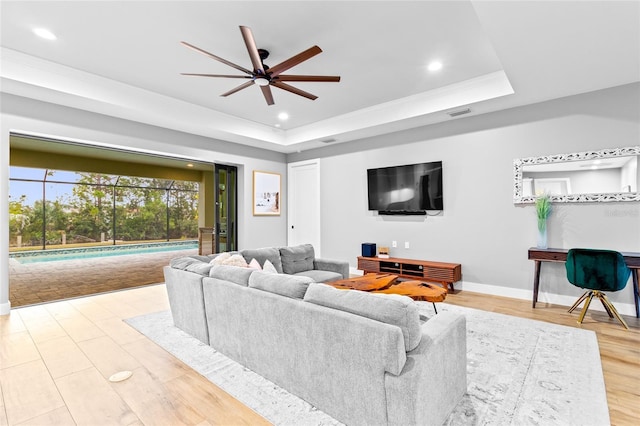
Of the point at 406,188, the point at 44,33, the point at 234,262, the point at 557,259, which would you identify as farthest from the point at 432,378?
the point at 44,33

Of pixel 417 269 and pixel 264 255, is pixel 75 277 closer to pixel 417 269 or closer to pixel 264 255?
pixel 264 255

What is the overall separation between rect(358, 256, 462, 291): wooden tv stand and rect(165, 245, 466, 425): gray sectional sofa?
2743 mm

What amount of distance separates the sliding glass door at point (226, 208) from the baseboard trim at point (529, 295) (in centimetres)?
→ 431

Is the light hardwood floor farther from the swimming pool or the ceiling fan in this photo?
the swimming pool

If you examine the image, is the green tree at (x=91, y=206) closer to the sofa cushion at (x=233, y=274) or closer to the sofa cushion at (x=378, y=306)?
the sofa cushion at (x=233, y=274)

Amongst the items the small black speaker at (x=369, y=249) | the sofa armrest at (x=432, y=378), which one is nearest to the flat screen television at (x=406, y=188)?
the small black speaker at (x=369, y=249)

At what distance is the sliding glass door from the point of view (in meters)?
6.36

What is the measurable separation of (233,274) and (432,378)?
1.63 m

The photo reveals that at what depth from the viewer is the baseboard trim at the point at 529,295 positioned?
142 inches

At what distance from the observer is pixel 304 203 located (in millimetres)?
6941

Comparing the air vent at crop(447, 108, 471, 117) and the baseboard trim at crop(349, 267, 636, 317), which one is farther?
the air vent at crop(447, 108, 471, 117)

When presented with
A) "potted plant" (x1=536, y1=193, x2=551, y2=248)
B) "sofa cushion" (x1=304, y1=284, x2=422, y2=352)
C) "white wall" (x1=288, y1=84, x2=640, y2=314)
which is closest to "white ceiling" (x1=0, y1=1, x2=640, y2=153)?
"white wall" (x1=288, y1=84, x2=640, y2=314)

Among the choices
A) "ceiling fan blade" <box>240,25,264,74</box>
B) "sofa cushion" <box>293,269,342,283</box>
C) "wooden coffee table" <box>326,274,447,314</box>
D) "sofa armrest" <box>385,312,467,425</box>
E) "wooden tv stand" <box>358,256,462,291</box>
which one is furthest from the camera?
"wooden tv stand" <box>358,256,462,291</box>

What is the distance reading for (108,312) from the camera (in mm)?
3818
